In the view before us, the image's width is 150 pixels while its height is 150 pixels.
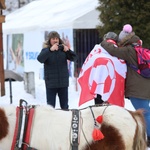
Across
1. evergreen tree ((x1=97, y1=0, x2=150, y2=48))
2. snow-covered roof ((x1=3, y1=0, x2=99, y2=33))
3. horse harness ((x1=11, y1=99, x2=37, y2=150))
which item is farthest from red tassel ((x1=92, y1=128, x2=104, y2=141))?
snow-covered roof ((x1=3, y1=0, x2=99, y2=33))

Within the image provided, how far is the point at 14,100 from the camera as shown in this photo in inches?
352

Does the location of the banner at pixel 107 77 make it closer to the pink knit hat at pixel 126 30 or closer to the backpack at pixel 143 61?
the backpack at pixel 143 61

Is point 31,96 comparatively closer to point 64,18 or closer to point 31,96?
point 31,96

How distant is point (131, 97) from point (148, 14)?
6.33 metres

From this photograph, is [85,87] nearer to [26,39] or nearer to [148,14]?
[148,14]

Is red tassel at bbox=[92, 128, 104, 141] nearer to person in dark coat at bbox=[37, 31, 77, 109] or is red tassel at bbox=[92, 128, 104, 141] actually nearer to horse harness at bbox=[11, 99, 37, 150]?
horse harness at bbox=[11, 99, 37, 150]

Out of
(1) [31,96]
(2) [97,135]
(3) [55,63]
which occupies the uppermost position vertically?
(3) [55,63]

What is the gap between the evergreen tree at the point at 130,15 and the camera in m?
11.1

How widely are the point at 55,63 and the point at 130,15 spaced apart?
5408 mm

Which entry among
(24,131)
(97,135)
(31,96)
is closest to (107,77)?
(97,135)

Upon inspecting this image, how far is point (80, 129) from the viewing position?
10.5ft

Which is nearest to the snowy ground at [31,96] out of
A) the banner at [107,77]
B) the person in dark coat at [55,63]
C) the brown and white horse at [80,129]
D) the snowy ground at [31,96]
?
the snowy ground at [31,96]

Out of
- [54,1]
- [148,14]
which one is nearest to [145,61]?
[148,14]

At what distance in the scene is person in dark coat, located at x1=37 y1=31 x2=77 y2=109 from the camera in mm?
6328
